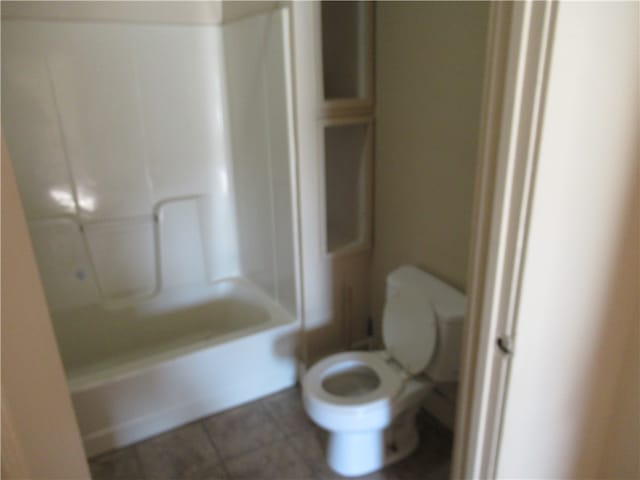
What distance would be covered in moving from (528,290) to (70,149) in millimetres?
2139

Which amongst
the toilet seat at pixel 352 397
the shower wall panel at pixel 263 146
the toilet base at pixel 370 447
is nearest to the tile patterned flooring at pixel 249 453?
the toilet base at pixel 370 447

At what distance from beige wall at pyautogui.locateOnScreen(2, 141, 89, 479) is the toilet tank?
1289 mm

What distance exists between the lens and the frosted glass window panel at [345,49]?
2068 mm

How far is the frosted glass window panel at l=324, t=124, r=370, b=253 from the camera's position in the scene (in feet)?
7.41

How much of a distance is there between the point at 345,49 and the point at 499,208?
60.4 inches

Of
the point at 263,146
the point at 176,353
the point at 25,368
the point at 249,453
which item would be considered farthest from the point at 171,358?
the point at 25,368

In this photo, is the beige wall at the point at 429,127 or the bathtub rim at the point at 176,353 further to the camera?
the bathtub rim at the point at 176,353

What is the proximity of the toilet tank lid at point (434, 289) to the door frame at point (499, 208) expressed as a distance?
22.9 inches

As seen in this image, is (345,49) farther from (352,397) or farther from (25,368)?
(25,368)

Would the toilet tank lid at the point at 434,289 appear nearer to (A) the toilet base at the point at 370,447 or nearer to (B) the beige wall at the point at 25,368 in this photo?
(A) the toilet base at the point at 370,447

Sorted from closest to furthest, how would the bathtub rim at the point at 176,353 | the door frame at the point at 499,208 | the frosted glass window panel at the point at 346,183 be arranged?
the door frame at the point at 499,208
the bathtub rim at the point at 176,353
the frosted glass window panel at the point at 346,183

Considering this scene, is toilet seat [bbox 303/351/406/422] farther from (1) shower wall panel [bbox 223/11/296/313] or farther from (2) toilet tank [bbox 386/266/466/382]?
(1) shower wall panel [bbox 223/11/296/313]

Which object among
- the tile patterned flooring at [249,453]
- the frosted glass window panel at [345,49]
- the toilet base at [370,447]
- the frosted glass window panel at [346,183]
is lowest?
the tile patterned flooring at [249,453]

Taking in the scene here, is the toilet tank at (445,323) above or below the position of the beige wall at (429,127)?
below
